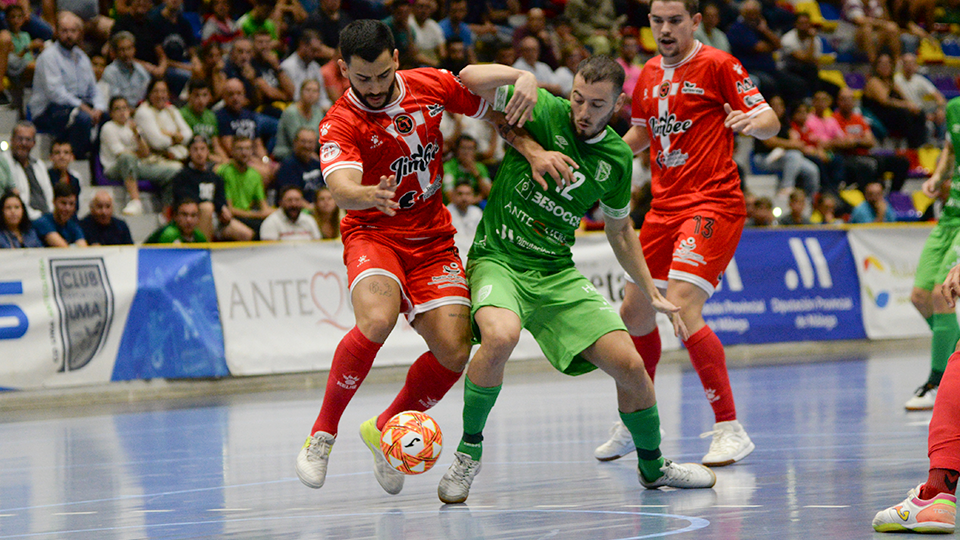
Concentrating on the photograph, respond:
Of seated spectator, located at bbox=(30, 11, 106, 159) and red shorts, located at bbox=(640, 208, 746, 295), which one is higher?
seated spectator, located at bbox=(30, 11, 106, 159)

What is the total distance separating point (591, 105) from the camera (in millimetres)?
4574

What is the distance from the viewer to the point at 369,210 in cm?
477

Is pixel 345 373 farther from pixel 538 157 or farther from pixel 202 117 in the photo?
pixel 202 117

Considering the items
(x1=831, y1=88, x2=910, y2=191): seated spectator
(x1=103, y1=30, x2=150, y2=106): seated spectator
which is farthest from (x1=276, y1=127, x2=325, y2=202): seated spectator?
(x1=831, y1=88, x2=910, y2=191): seated spectator

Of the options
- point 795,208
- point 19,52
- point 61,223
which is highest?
point 19,52

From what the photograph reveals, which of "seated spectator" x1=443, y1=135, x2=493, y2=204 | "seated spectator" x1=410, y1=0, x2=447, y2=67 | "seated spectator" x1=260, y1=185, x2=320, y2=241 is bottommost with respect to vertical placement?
"seated spectator" x1=260, y1=185, x2=320, y2=241

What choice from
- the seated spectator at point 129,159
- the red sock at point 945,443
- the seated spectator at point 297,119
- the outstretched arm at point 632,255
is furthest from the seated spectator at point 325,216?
the red sock at point 945,443

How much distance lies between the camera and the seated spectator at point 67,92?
428 inches

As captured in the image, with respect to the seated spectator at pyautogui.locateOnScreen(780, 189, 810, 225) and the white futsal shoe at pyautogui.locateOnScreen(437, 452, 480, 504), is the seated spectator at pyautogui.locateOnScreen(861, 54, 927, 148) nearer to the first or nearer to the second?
the seated spectator at pyautogui.locateOnScreen(780, 189, 810, 225)

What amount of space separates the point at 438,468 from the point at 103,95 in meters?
7.66

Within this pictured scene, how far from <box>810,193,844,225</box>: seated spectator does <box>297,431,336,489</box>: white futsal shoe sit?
10.5 meters

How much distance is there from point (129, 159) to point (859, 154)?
10.1 m

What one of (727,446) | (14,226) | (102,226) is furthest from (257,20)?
(727,446)

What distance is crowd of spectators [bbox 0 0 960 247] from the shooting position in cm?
1079
